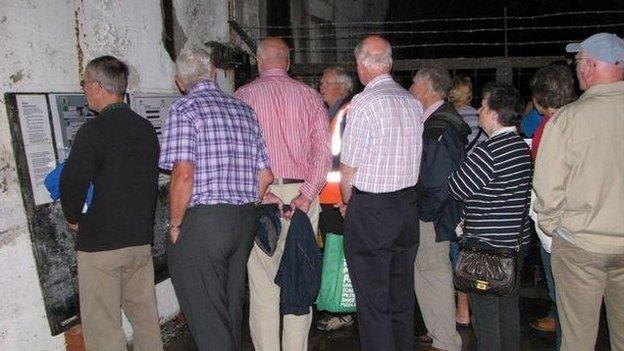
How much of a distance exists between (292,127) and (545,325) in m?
2.72

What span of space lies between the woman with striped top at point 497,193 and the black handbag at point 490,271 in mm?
39

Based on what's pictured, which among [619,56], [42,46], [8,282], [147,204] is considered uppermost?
[42,46]

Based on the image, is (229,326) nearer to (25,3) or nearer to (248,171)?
(248,171)

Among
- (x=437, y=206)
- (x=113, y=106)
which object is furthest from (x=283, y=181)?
(x=113, y=106)

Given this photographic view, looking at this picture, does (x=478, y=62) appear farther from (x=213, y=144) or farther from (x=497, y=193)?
(x=213, y=144)

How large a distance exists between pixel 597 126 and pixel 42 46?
10.2ft

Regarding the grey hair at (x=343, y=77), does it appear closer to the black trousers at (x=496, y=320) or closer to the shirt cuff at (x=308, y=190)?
the shirt cuff at (x=308, y=190)

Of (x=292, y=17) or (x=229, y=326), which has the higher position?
(x=292, y=17)

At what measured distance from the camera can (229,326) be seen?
3029 mm

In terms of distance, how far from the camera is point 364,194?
3.23 m

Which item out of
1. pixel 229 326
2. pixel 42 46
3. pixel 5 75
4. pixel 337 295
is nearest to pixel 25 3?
pixel 42 46

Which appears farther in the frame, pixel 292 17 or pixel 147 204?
pixel 292 17

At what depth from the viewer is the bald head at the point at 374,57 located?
327cm

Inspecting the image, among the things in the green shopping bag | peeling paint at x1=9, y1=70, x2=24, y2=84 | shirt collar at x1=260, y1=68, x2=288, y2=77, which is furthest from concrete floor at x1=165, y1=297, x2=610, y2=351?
peeling paint at x1=9, y1=70, x2=24, y2=84
